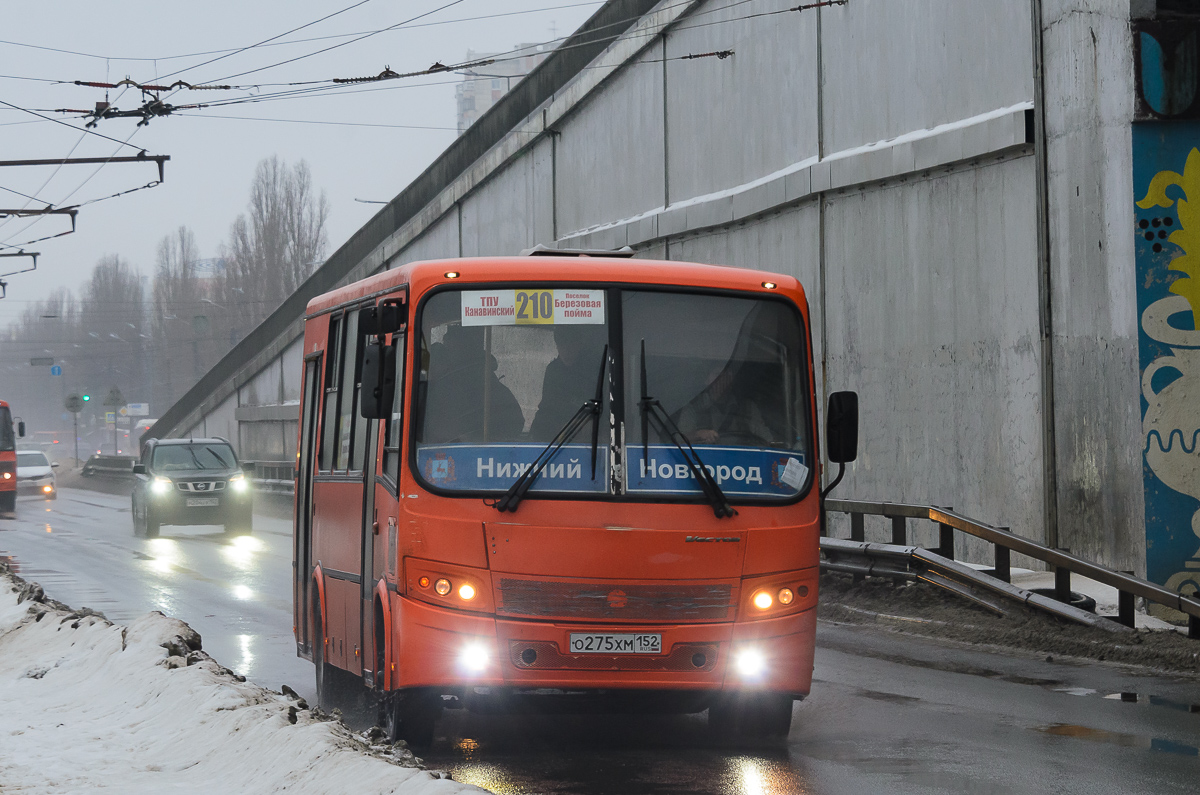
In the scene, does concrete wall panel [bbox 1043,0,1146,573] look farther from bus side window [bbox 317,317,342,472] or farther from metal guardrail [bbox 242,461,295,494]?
metal guardrail [bbox 242,461,295,494]

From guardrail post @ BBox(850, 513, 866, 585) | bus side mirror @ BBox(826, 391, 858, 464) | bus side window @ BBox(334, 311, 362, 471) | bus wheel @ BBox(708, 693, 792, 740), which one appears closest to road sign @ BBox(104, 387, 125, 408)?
guardrail post @ BBox(850, 513, 866, 585)

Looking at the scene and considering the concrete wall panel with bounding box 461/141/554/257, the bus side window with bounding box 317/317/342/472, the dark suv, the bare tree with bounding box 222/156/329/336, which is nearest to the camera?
the bus side window with bounding box 317/317/342/472

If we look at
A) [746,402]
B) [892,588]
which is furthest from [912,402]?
[746,402]

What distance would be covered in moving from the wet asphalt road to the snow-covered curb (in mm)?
858

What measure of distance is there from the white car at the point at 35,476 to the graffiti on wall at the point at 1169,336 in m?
40.7

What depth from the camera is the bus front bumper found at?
7.89 m

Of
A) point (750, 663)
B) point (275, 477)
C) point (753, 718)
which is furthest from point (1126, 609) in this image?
point (275, 477)

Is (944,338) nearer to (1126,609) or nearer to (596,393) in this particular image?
(1126,609)

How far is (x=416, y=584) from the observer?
26.1 ft

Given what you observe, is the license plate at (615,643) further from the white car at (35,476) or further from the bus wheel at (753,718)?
the white car at (35,476)

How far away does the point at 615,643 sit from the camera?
26.1 feet

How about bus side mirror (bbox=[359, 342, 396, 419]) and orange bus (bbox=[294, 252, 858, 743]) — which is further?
bus side mirror (bbox=[359, 342, 396, 419])

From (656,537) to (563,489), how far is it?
0.50m

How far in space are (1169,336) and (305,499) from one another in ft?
24.2
